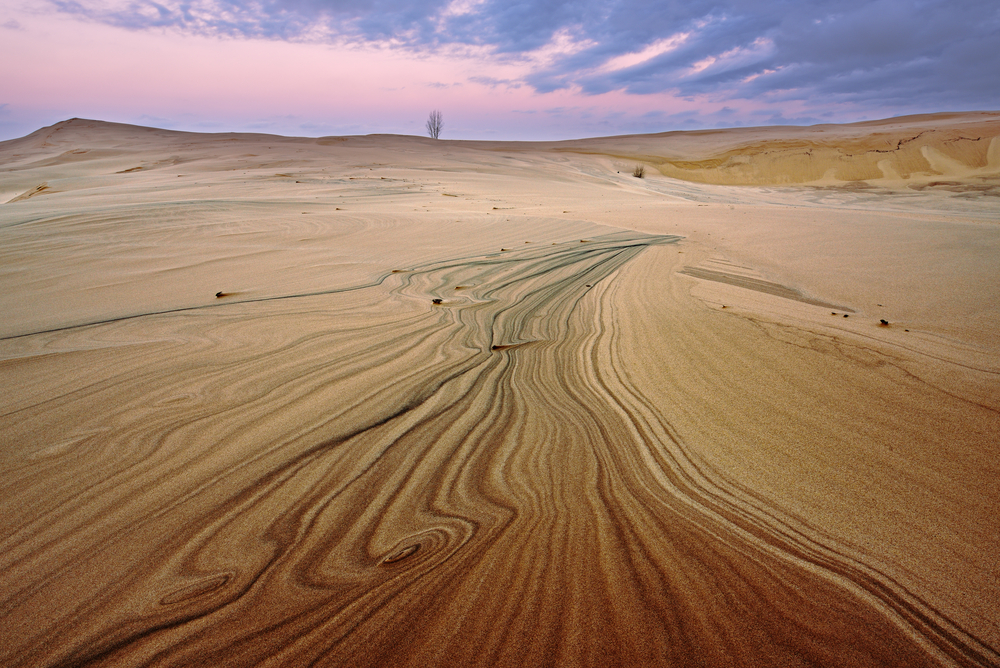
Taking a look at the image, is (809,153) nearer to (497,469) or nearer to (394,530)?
(497,469)

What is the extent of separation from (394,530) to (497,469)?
0.23 meters

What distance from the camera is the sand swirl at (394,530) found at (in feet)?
1.96

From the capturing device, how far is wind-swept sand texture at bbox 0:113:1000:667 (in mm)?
611

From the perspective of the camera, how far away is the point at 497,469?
93cm

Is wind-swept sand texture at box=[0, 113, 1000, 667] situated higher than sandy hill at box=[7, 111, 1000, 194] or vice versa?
sandy hill at box=[7, 111, 1000, 194]

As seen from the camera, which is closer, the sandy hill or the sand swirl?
the sand swirl

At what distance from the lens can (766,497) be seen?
2.70 feet

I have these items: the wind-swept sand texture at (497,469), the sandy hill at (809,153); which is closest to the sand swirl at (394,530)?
the wind-swept sand texture at (497,469)

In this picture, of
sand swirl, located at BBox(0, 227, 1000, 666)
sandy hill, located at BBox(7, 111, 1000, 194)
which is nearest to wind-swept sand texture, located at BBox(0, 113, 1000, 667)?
sand swirl, located at BBox(0, 227, 1000, 666)

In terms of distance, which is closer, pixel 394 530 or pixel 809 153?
pixel 394 530

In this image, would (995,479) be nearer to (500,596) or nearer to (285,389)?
(500,596)

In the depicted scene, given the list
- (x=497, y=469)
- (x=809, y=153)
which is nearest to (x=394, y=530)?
(x=497, y=469)

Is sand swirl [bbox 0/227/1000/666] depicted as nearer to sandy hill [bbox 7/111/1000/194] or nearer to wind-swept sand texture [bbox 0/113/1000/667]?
wind-swept sand texture [bbox 0/113/1000/667]

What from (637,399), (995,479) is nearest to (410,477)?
(637,399)
